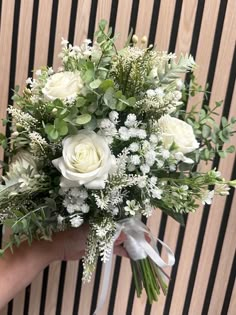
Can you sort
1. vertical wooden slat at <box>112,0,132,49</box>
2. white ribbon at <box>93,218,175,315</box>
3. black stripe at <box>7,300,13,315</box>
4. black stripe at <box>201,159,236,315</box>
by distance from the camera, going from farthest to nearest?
black stripe at <box>7,300,13,315</box>, black stripe at <box>201,159,236,315</box>, vertical wooden slat at <box>112,0,132,49</box>, white ribbon at <box>93,218,175,315</box>

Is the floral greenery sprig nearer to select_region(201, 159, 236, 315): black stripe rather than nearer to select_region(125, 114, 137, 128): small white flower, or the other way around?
select_region(125, 114, 137, 128): small white flower

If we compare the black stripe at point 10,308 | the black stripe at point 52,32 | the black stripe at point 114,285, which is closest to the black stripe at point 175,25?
the black stripe at point 52,32

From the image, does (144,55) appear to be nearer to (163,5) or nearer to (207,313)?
(163,5)

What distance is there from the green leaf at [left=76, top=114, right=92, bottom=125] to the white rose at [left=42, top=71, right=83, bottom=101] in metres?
0.05

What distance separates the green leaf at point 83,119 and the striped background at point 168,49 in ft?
1.42

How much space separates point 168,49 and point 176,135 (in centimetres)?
37

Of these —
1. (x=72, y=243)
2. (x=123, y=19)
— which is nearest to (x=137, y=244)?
(x=72, y=243)

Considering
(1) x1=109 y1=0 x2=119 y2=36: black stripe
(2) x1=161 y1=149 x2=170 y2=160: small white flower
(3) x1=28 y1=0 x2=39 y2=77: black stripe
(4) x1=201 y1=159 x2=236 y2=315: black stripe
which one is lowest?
(4) x1=201 y1=159 x2=236 y2=315: black stripe

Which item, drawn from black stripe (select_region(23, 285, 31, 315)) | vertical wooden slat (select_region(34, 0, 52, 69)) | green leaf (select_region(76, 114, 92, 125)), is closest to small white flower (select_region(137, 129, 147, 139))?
green leaf (select_region(76, 114, 92, 125))

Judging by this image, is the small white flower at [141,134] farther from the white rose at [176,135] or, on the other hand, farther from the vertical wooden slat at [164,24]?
the vertical wooden slat at [164,24]

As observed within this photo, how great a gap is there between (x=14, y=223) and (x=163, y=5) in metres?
0.70

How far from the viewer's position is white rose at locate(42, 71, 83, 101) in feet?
3.28

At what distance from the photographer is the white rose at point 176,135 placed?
1.06 m

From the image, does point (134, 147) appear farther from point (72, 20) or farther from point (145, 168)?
point (72, 20)
